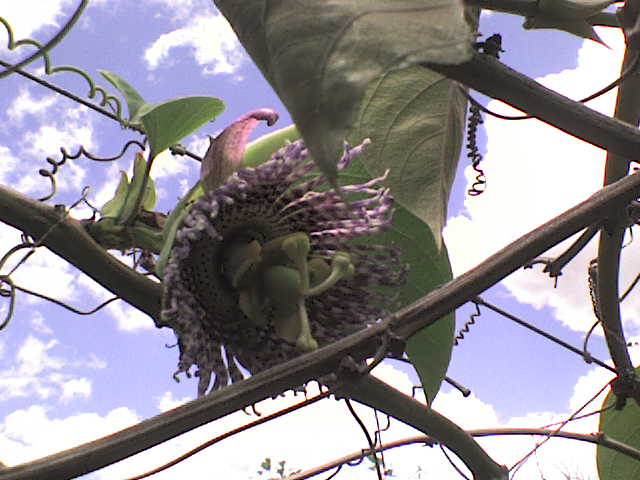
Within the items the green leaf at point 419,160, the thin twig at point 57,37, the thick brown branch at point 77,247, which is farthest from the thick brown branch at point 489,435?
the thin twig at point 57,37

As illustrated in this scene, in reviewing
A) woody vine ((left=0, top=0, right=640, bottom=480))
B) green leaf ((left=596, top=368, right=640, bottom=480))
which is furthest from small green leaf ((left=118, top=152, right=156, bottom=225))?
green leaf ((left=596, top=368, right=640, bottom=480))

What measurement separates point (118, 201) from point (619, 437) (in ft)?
1.80

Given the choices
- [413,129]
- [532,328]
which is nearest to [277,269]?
[413,129]

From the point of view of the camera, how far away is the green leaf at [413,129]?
17.8 inches

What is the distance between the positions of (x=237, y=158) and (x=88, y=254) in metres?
0.09

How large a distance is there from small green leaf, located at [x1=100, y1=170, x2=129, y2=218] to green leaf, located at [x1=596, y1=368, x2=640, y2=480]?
0.50m

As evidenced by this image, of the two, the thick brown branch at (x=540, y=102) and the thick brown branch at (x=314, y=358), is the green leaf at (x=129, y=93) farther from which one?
the thick brown branch at (x=540, y=102)

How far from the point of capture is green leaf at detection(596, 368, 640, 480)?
727 millimetres

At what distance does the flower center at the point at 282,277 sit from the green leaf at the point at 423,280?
0.05 metres

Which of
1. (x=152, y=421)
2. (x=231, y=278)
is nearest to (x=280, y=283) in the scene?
(x=231, y=278)

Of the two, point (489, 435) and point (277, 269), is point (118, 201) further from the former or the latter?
point (489, 435)

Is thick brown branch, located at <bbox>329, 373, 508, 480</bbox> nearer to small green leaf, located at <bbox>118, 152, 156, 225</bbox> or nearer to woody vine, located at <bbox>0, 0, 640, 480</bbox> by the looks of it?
woody vine, located at <bbox>0, 0, 640, 480</bbox>

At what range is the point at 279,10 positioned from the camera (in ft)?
0.74

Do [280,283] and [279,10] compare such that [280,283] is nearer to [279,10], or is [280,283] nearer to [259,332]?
[259,332]
